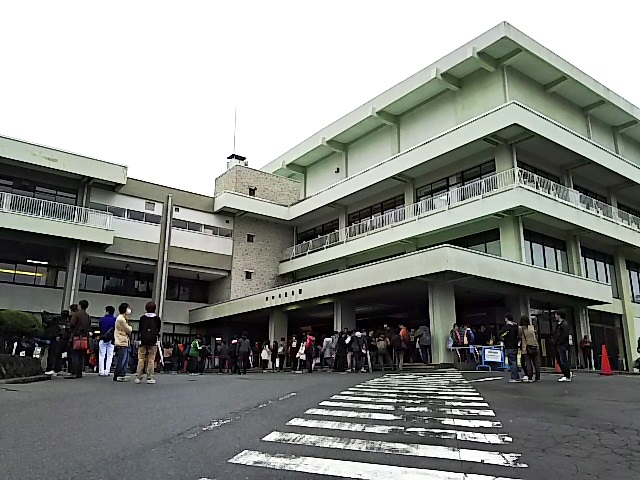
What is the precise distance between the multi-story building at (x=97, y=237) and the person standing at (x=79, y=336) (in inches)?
621

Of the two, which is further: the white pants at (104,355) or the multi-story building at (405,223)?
the multi-story building at (405,223)

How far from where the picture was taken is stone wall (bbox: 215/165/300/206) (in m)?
37.4

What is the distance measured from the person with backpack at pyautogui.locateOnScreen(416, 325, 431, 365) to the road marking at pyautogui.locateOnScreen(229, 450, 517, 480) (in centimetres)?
1857

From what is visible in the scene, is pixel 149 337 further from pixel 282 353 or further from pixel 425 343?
pixel 282 353

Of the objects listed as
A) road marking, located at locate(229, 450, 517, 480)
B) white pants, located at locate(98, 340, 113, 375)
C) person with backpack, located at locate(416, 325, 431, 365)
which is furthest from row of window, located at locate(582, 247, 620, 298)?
road marking, located at locate(229, 450, 517, 480)

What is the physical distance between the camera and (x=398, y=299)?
27.8m

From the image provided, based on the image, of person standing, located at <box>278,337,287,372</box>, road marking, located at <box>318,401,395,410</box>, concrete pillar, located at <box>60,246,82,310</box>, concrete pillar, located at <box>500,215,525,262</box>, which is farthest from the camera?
concrete pillar, located at <box>60,246,82,310</box>

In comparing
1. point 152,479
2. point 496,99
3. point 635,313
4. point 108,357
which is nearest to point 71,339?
point 108,357

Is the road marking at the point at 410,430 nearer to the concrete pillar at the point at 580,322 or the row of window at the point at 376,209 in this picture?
the concrete pillar at the point at 580,322

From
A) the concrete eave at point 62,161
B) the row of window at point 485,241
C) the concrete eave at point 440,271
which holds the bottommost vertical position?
the concrete eave at point 440,271

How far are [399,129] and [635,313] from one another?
56.2 feet

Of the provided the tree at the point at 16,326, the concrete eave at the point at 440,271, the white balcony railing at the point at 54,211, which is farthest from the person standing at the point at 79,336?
the white balcony railing at the point at 54,211

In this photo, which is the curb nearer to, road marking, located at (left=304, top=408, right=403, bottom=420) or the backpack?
the backpack

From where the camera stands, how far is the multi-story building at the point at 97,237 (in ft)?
93.8
